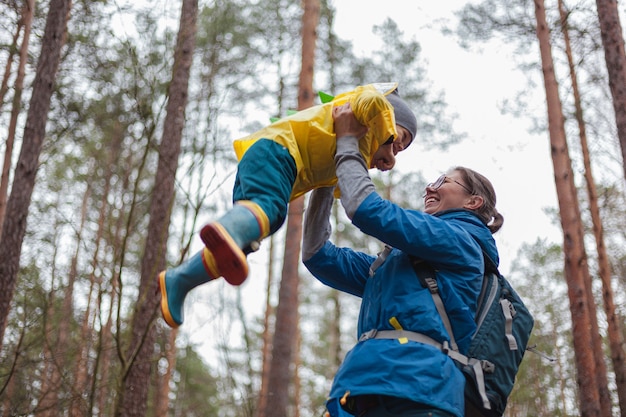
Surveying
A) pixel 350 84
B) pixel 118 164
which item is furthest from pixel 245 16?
pixel 118 164

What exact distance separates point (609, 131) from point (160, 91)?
8.42m

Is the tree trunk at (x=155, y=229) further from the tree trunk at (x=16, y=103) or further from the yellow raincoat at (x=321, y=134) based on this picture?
the yellow raincoat at (x=321, y=134)

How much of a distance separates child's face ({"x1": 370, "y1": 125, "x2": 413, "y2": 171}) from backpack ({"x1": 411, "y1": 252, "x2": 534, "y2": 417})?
0.54 meters

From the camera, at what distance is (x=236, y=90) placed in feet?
41.1

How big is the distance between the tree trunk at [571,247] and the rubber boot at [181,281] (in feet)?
23.7

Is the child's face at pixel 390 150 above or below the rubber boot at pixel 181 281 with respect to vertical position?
above

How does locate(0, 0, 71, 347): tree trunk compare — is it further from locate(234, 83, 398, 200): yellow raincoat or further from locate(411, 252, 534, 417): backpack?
locate(411, 252, 534, 417): backpack

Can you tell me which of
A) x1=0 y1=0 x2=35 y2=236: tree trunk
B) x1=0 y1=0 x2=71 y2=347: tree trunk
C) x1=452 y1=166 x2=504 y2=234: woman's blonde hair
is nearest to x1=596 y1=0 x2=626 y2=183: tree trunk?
x1=452 y1=166 x2=504 y2=234: woman's blonde hair

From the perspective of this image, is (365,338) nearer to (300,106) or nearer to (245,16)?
(300,106)

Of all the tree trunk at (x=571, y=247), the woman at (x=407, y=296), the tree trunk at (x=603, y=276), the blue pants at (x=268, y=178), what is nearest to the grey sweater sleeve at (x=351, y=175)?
the woman at (x=407, y=296)

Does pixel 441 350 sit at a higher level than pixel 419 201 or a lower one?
lower

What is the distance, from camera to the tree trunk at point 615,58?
6.28 metres

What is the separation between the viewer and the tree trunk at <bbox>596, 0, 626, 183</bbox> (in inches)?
247

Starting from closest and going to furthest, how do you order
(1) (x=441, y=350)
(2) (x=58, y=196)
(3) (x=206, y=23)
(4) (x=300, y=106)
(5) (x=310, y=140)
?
1. (1) (x=441, y=350)
2. (5) (x=310, y=140)
3. (4) (x=300, y=106)
4. (3) (x=206, y=23)
5. (2) (x=58, y=196)
